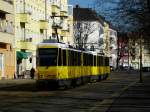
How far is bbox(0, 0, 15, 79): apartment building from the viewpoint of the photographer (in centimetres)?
7238

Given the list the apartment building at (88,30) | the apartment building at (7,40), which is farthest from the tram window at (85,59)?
the apartment building at (88,30)

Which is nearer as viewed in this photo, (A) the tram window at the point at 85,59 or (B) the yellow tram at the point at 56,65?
(B) the yellow tram at the point at 56,65

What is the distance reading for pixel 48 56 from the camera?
4203cm

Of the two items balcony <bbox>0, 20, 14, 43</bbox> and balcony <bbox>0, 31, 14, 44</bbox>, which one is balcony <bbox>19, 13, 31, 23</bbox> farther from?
balcony <bbox>0, 31, 14, 44</bbox>

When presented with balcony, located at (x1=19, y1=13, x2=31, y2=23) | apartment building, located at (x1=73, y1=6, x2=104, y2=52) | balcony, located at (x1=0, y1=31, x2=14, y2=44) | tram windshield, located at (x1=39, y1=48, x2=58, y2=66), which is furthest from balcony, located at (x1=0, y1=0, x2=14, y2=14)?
apartment building, located at (x1=73, y1=6, x2=104, y2=52)

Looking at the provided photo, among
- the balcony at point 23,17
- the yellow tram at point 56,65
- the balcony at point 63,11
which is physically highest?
the balcony at point 63,11

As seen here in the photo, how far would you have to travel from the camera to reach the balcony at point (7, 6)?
71125 mm

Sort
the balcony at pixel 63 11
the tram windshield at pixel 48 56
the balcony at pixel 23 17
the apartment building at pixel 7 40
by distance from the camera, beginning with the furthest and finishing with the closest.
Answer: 1. the balcony at pixel 63 11
2. the balcony at pixel 23 17
3. the apartment building at pixel 7 40
4. the tram windshield at pixel 48 56

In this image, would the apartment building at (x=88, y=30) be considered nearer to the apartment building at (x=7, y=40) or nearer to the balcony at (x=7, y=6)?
the apartment building at (x=7, y=40)

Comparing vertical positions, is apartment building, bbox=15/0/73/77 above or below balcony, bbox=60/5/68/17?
below

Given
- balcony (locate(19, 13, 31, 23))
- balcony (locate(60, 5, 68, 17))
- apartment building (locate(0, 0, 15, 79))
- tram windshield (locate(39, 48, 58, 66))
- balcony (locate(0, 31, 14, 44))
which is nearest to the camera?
tram windshield (locate(39, 48, 58, 66))

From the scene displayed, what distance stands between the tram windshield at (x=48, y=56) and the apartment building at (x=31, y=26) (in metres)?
29.6

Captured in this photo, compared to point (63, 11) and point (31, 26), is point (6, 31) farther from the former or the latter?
point (63, 11)

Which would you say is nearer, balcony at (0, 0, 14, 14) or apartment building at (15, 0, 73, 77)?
balcony at (0, 0, 14, 14)
